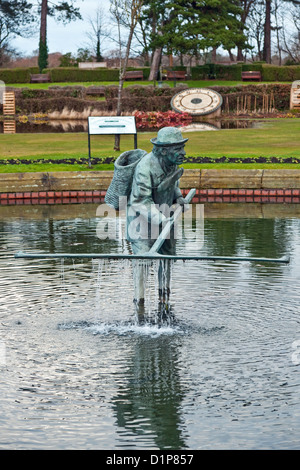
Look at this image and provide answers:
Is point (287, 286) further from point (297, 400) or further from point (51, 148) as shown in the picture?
point (51, 148)

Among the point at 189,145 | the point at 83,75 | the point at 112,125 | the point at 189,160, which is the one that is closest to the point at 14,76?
the point at 83,75

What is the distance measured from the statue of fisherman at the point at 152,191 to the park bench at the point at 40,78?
39.7m

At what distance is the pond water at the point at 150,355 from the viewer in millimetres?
5301

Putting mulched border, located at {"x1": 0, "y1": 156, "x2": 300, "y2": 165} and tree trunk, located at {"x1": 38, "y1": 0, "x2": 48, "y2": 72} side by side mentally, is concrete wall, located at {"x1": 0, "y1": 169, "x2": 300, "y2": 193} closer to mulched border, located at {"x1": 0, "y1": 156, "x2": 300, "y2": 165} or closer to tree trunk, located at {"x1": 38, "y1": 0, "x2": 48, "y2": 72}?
mulched border, located at {"x1": 0, "y1": 156, "x2": 300, "y2": 165}

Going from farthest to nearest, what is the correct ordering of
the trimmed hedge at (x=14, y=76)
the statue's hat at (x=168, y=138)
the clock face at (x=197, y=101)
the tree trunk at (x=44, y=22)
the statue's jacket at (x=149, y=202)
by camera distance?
the tree trunk at (x=44, y=22) < the trimmed hedge at (x=14, y=76) < the clock face at (x=197, y=101) < the statue's jacket at (x=149, y=202) < the statue's hat at (x=168, y=138)

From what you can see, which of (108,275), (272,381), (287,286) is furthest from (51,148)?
(272,381)

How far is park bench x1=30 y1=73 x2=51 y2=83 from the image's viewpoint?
46.0 metres

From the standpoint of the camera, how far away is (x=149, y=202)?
7.20 m

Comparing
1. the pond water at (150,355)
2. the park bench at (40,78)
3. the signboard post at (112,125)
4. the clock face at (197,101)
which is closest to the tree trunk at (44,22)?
the park bench at (40,78)

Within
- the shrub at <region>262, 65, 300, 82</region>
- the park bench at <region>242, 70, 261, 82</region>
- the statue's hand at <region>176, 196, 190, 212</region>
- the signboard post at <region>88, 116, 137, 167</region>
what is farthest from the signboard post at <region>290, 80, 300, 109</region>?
the statue's hand at <region>176, 196, 190, 212</region>

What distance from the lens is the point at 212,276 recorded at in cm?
949

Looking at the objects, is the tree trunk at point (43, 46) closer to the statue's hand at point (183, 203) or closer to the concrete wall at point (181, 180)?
the concrete wall at point (181, 180)

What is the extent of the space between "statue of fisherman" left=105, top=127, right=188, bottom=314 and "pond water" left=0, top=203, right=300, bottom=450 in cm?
75
